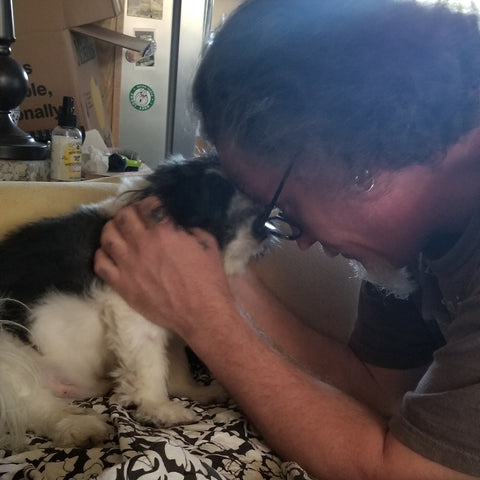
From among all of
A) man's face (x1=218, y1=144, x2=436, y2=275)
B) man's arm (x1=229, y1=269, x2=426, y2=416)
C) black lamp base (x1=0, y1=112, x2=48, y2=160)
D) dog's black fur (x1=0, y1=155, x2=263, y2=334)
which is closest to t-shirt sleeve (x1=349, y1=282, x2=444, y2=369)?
man's arm (x1=229, y1=269, x2=426, y2=416)

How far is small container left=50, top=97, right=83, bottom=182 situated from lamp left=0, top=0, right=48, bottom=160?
8cm

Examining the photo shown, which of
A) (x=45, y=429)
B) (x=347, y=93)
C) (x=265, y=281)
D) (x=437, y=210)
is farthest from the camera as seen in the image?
(x=265, y=281)

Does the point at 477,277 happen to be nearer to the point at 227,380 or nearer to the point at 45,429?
the point at 227,380

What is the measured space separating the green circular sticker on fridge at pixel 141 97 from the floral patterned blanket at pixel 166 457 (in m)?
2.36

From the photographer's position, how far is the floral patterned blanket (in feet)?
2.48

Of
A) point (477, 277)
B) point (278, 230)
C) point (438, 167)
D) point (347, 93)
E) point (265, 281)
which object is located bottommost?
point (265, 281)

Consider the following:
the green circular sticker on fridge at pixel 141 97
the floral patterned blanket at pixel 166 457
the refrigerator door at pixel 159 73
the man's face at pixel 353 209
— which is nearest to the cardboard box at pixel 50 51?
the refrigerator door at pixel 159 73

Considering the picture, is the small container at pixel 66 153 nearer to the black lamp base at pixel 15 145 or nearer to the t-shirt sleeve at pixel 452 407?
the black lamp base at pixel 15 145

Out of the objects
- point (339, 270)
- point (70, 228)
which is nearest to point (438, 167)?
point (339, 270)

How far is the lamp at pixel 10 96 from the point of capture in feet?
6.04

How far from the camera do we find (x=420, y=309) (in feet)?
4.17

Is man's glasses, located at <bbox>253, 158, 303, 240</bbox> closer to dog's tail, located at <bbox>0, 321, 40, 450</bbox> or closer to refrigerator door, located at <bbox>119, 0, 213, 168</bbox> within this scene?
Answer: dog's tail, located at <bbox>0, 321, 40, 450</bbox>

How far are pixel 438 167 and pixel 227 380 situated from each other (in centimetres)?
51

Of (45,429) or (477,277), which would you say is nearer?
(477,277)
